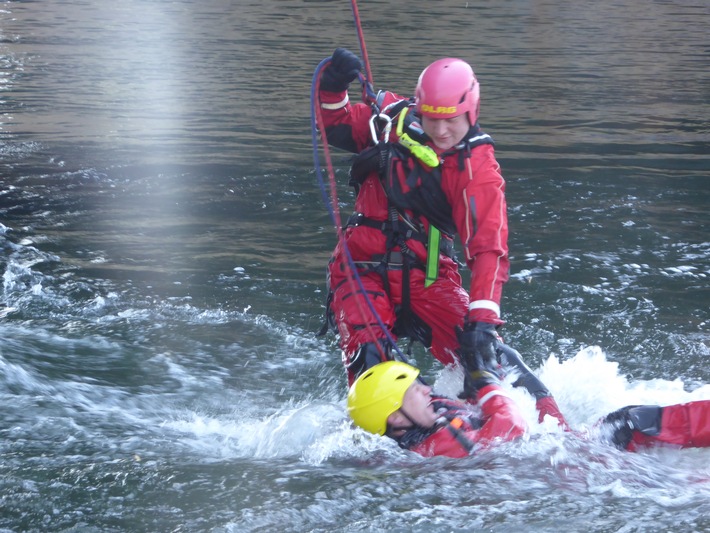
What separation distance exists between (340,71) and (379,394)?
1.97 m

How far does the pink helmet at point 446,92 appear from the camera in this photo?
508cm

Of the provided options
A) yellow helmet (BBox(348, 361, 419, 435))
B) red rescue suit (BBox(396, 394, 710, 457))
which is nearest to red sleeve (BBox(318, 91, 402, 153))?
yellow helmet (BBox(348, 361, 419, 435))

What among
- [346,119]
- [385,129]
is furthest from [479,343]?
[346,119]

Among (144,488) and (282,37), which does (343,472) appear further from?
(282,37)

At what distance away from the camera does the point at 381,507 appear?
4816 mm

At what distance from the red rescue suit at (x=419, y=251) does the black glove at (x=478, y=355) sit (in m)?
0.07

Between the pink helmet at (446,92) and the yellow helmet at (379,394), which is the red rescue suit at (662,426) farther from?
the pink helmet at (446,92)

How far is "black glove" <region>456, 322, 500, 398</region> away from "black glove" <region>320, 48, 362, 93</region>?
5.37 feet

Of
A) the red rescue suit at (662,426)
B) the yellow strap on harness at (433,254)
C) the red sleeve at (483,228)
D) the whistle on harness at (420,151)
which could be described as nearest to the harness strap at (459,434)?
the red sleeve at (483,228)

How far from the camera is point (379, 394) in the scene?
4.96 m

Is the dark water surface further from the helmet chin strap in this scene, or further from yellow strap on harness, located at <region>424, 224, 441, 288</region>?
yellow strap on harness, located at <region>424, 224, 441, 288</region>

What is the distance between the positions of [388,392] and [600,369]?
216cm

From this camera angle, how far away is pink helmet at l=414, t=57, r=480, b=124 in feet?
16.7

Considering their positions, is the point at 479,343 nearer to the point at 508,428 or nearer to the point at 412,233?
the point at 508,428
